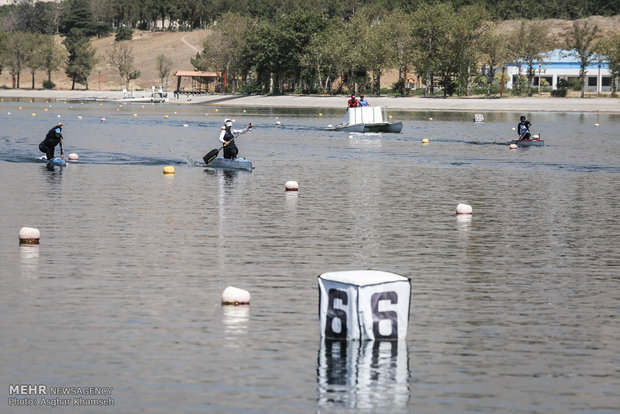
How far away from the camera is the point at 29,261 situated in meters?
22.9

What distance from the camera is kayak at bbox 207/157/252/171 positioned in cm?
4766

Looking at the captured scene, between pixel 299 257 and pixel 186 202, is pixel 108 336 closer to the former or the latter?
pixel 299 257

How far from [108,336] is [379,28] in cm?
14290

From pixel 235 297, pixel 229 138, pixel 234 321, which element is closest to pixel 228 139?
pixel 229 138

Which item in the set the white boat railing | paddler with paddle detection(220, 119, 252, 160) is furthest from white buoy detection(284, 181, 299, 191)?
the white boat railing

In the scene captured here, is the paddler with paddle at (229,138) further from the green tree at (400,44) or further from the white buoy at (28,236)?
the green tree at (400,44)

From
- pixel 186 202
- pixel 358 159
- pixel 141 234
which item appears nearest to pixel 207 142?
pixel 358 159

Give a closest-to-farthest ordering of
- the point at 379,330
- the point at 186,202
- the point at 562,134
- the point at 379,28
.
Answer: the point at 379,330
the point at 186,202
the point at 562,134
the point at 379,28

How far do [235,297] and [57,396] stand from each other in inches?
226

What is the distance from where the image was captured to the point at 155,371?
14.2m

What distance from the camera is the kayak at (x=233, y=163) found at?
47.7 m

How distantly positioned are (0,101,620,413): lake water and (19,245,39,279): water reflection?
7 cm

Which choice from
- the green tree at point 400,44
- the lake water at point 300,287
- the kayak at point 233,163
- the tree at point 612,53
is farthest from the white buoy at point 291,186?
the tree at point 612,53

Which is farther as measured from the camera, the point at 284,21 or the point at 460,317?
the point at 284,21
